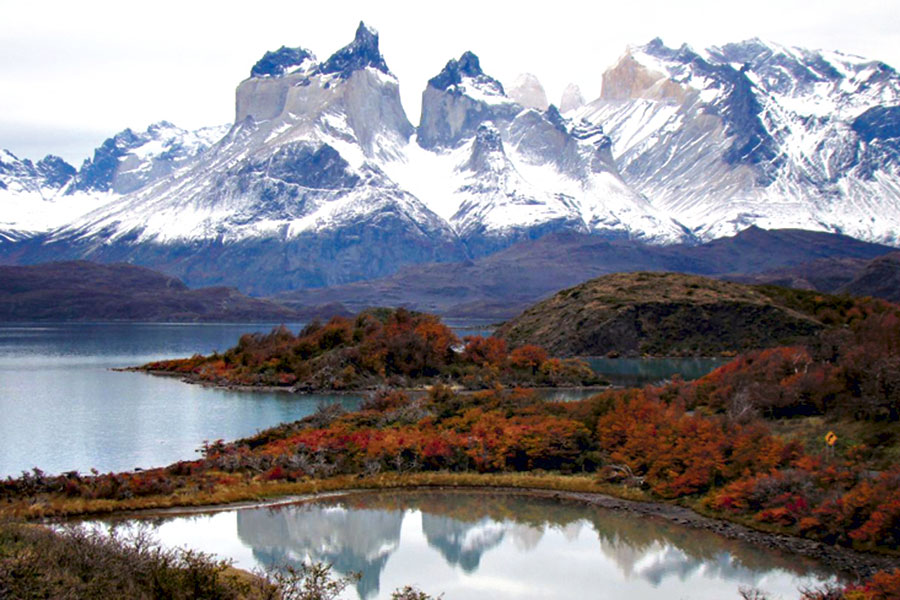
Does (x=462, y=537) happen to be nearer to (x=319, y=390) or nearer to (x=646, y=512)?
(x=646, y=512)

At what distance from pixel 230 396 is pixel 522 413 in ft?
120

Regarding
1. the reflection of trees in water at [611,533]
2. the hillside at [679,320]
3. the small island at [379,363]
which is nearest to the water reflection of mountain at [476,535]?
the reflection of trees in water at [611,533]

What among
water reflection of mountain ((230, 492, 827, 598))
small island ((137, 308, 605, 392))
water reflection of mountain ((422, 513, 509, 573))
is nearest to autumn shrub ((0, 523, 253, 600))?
water reflection of mountain ((230, 492, 827, 598))

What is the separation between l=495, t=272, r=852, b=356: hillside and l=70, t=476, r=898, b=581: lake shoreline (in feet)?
285

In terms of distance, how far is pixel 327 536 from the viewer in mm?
38156

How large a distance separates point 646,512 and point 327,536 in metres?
13.2

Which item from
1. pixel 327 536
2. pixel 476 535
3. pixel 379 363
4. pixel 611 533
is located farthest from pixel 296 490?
pixel 379 363

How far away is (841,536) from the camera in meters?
36.0

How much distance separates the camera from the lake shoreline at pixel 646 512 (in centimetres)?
3425

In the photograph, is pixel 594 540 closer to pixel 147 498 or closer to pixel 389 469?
pixel 389 469

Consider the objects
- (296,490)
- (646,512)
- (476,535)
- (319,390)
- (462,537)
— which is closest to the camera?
(462,537)

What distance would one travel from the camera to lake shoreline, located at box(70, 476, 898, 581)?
34.2 meters

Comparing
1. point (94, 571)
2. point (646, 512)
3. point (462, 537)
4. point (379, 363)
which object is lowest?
point (462, 537)

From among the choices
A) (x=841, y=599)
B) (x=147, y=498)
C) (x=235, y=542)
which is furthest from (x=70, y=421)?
(x=841, y=599)
